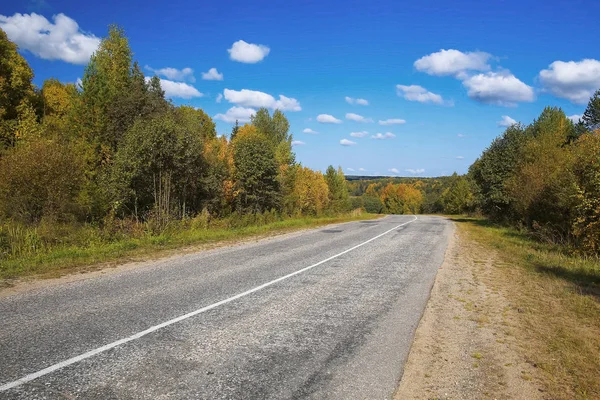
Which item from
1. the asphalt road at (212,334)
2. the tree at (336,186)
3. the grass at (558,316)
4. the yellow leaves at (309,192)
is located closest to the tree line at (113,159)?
the asphalt road at (212,334)

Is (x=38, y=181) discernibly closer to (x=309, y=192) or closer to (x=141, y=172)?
(x=141, y=172)

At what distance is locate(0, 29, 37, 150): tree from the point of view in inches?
1041

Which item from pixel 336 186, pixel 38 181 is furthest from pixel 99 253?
pixel 336 186

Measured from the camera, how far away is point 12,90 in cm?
2812

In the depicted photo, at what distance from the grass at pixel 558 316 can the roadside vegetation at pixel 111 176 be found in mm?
9691

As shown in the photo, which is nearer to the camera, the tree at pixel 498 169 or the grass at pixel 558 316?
the grass at pixel 558 316

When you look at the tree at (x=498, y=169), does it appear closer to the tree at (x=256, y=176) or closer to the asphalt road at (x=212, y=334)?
the tree at (x=256, y=176)

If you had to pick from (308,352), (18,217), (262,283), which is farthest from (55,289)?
(18,217)

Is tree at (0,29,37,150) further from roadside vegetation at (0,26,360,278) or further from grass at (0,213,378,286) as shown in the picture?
grass at (0,213,378,286)

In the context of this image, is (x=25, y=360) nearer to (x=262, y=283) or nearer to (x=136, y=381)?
(x=136, y=381)

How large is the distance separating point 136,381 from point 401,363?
118 inches

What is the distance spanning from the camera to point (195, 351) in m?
4.37

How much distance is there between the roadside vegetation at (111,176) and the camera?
463 inches

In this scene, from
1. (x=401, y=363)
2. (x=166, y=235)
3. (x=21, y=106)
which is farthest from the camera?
(x=21, y=106)
